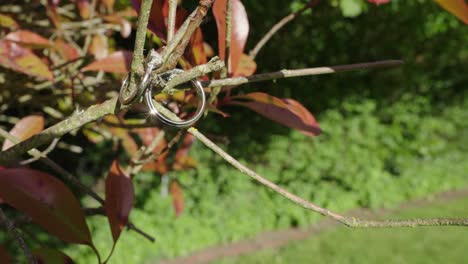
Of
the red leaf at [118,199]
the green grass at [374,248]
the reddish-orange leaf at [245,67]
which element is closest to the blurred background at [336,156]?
the green grass at [374,248]

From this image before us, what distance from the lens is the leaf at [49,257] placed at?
723 mm

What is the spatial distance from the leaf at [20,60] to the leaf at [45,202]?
0.45m

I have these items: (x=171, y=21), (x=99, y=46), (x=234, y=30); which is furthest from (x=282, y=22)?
(x=99, y=46)

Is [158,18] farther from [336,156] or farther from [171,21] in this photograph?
[336,156]

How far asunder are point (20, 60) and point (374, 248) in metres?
4.58

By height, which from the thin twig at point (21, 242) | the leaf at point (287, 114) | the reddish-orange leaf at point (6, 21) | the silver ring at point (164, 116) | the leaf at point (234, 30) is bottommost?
the reddish-orange leaf at point (6, 21)

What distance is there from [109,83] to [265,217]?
14.6 ft

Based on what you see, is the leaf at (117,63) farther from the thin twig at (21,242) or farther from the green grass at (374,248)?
the green grass at (374,248)

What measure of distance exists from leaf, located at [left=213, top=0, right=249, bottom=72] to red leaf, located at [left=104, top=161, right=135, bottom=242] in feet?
0.86

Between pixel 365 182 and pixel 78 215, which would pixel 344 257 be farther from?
pixel 78 215

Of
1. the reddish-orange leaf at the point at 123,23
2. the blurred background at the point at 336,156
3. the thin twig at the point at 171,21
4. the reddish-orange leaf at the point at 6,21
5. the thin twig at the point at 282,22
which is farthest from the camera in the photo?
the blurred background at the point at 336,156

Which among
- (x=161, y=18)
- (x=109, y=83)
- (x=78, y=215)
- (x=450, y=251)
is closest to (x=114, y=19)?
(x=109, y=83)

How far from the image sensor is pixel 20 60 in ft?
3.77

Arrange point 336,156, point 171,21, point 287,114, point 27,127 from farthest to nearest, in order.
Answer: point 336,156 → point 27,127 → point 287,114 → point 171,21
